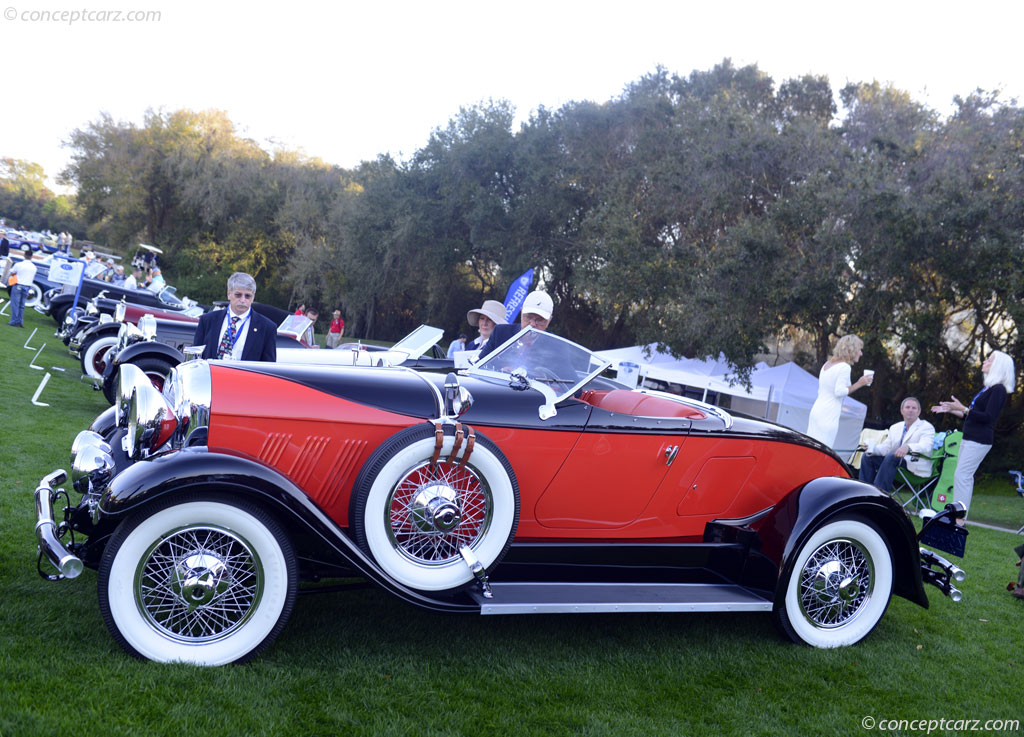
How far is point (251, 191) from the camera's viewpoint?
137 feet

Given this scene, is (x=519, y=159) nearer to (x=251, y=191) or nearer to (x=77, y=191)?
(x=251, y=191)

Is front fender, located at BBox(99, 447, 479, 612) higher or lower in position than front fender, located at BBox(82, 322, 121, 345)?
higher

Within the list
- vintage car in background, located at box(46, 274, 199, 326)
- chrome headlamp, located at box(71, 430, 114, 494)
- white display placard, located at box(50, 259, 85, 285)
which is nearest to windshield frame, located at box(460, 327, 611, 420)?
chrome headlamp, located at box(71, 430, 114, 494)

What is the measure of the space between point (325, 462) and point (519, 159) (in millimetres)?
24350

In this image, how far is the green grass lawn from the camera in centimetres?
265

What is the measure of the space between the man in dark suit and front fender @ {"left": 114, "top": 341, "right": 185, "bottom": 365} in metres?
3.73

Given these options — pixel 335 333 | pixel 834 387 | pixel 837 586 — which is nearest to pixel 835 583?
pixel 837 586

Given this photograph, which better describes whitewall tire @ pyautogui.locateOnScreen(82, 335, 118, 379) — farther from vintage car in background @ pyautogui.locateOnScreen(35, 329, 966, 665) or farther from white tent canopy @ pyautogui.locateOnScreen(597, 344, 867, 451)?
white tent canopy @ pyautogui.locateOnScreen(597, 344, 867, 451)

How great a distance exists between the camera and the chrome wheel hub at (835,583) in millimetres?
4055

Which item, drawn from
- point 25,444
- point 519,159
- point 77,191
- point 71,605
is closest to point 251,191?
point 77,191

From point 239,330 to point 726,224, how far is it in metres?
14.8

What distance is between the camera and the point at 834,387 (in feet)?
20.5

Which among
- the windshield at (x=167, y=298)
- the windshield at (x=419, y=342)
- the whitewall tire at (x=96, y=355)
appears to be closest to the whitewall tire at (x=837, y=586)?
the windshield at (x=419, y=342)

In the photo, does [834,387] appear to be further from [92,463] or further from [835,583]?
[92,463]
